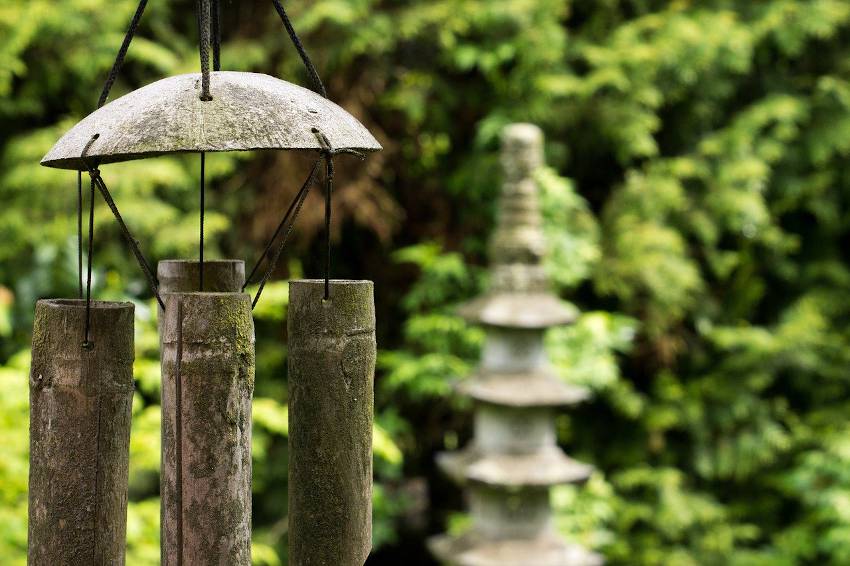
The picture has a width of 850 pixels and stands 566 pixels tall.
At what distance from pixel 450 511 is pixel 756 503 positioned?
1.92 m

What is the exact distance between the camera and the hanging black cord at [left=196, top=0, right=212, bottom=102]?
4.59 feet

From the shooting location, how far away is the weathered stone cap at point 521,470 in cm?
483

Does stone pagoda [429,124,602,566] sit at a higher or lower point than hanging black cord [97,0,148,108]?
lower

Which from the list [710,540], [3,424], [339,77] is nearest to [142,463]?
[3,424]

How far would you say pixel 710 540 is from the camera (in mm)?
6641

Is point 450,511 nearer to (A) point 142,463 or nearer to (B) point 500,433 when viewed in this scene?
(B) point 500,433

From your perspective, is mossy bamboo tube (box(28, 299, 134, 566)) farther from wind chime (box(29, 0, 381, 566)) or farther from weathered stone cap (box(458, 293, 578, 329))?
weathered stone cap (box(458, 293, 578, 329))

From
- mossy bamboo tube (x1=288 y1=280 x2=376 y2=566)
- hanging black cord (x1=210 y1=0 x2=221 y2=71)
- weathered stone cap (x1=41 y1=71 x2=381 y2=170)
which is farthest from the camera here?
hanging black cord (x1=210 y1=0 x2=221 y2=71)

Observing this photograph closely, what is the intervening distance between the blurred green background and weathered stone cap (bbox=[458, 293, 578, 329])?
964 millimetres

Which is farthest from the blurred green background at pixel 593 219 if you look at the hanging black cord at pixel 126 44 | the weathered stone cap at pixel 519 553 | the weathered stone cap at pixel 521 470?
the hanging black cord at pixel 126 44

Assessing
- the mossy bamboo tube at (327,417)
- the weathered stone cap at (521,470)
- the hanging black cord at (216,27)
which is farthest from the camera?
the weathered stone cap at (521,470)

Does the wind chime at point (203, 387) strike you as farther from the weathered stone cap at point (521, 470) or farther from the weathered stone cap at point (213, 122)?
the weathered stone cap at point (521, 470)

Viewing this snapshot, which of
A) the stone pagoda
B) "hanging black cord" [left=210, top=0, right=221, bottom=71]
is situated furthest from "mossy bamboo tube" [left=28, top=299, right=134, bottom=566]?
the stone pagoda

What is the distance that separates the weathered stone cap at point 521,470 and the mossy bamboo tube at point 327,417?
3341mm
